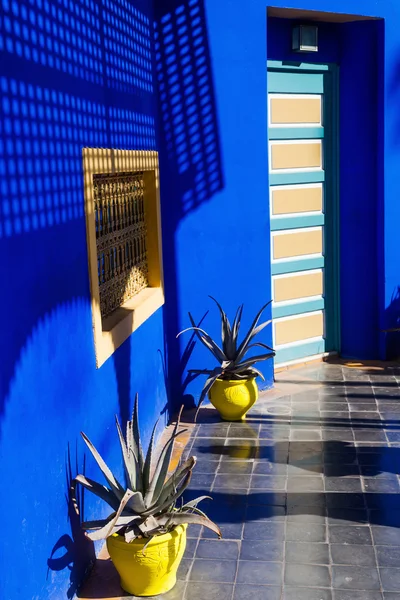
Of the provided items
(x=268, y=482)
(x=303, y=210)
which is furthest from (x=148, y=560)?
(x=303, y=210)

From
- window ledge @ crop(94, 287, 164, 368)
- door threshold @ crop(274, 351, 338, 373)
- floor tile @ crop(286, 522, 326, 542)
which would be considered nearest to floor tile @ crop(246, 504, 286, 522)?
floor tile @ crop(286, 522, 326, 542)

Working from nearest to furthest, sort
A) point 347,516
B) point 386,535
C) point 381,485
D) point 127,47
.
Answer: point 386,535 → point 347,516 → point 381,485 → point 127,47

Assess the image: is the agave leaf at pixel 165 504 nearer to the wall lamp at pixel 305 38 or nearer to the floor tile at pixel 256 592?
the floor tile at pixel 256 592

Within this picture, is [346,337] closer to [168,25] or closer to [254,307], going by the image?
[254,307]

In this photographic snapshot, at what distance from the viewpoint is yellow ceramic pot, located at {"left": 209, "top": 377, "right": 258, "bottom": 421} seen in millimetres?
7539

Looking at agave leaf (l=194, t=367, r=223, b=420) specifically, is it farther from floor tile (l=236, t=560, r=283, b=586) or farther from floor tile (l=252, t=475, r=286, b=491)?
floor tile (l=236, t=560, r=283, b=586)

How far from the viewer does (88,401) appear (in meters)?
5.02

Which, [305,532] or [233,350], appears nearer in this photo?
[305,532]

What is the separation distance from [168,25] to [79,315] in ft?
12.5

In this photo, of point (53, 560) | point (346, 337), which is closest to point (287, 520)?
point (53, 560)

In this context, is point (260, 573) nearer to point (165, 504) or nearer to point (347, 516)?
point (165, 504)

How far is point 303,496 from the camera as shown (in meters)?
6.02

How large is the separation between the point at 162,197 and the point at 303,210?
1924 millimetres

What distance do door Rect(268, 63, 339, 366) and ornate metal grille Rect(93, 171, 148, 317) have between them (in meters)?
1.93
